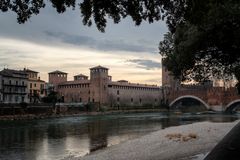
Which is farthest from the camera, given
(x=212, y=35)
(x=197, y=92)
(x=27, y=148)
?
(x=197, y=92)

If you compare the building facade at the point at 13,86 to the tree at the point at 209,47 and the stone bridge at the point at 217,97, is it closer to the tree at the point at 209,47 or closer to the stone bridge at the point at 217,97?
the stone bridge at the point at 217,97

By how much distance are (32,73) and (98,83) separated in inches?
770

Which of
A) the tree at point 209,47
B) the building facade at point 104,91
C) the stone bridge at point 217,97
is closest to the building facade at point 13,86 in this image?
the building facade at point 104,91

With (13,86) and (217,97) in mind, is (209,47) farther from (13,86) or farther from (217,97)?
(217,97)

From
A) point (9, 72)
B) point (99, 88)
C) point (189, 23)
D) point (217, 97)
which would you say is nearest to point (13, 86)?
point (9, 72)

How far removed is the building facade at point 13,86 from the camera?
3556 inches

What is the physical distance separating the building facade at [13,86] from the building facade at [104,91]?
26.2m

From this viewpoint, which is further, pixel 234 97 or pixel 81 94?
pixel 81 94

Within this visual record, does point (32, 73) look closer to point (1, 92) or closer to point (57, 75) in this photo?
point (57, 75)

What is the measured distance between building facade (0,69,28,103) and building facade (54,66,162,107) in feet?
85.8

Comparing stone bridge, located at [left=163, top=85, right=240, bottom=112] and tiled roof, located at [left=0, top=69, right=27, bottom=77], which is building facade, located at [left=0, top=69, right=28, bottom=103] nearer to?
tiled roof, located at [left=0, top=69, right=27, bottom=77]

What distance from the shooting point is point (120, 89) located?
126 m

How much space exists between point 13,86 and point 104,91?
33.9 meters

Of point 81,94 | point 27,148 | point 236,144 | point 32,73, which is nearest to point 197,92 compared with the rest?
point 81,94
